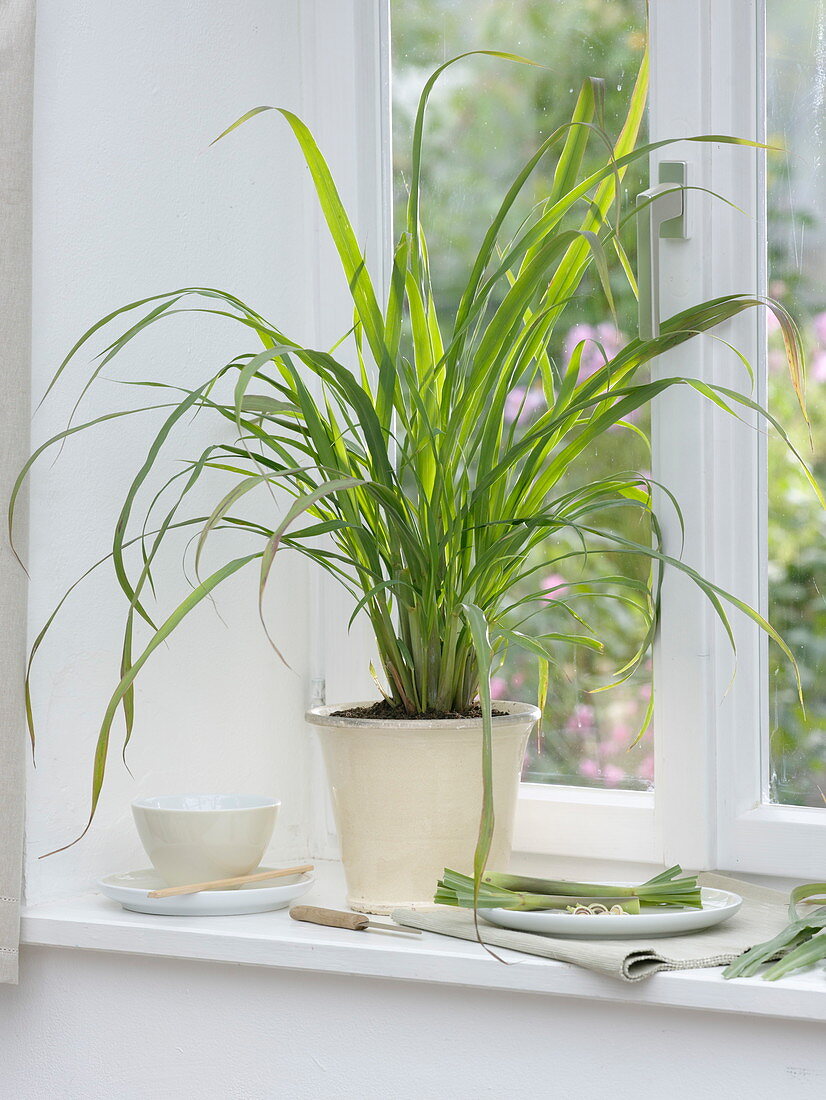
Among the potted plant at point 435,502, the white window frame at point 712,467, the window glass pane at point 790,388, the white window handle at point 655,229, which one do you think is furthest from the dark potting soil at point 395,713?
the white window handle at point 655,229

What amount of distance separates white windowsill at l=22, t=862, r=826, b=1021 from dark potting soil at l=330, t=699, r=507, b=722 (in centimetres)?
21

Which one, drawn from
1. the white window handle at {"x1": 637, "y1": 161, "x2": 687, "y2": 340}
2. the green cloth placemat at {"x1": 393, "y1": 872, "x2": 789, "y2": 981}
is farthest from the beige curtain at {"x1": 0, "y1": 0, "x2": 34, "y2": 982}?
the white window handle at {"x1": 637, "y1": 161, "x2": 687, "y2": 340}

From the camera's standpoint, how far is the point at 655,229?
1340 millimetres

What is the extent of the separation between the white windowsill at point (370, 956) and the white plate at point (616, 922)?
36 millimetres

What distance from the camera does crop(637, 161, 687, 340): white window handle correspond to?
1.33 m

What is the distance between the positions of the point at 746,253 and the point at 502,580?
48 cm

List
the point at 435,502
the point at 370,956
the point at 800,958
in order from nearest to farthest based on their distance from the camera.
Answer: the point at 800,958 → the point at 370,956 → the point at 435,502

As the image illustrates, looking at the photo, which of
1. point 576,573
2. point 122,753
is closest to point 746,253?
point 576,573

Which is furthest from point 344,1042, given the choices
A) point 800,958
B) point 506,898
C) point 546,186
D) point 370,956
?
Answer: point 546,186

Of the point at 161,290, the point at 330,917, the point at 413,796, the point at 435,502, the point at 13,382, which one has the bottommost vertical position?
the point at 330,917

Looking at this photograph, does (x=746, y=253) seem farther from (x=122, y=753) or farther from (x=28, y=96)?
(x=122, y=753)

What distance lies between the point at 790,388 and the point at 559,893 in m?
0.62

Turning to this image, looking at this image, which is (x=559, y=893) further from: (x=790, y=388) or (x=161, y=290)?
(x=161, y=290)

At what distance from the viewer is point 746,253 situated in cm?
133
